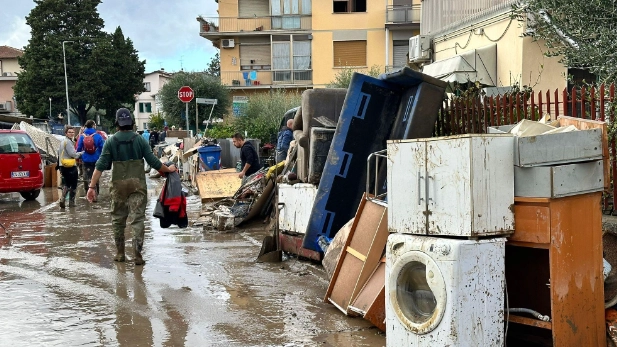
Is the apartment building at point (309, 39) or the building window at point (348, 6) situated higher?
the building window at point (348, 6)

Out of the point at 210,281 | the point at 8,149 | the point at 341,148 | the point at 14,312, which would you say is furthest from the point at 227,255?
the point at 8,149

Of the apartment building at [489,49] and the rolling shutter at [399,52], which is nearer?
the apartment building at [489,49]

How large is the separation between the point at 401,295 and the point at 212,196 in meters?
9.96

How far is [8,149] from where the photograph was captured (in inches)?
649

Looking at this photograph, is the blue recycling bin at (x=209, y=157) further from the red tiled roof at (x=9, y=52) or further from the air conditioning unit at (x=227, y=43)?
the red tiled roof at (x=9, y=52)

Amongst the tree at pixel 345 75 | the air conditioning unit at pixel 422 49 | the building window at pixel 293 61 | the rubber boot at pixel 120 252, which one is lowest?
the rubber boot at pixel 120 252

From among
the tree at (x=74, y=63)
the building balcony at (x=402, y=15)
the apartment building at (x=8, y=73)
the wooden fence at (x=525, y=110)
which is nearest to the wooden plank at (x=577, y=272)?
the wooden fence at (x=525, y=110)

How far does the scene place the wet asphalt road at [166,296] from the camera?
17.9ft

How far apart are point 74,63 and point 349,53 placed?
28.5 metres

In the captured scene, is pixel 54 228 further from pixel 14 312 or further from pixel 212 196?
pixel 14 312

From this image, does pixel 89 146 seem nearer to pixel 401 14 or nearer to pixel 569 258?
pixel 569 258

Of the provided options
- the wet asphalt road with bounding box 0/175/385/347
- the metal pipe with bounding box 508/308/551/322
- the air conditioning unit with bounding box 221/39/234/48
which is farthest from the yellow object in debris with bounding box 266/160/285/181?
the air conditioning unit with bounding box 221/39/234/48

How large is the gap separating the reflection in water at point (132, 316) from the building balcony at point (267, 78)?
33.5 meters

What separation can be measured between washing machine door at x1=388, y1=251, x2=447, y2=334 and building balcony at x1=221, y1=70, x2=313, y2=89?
119ft
